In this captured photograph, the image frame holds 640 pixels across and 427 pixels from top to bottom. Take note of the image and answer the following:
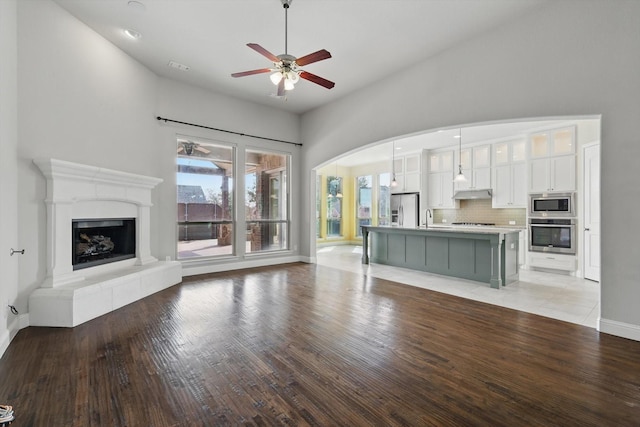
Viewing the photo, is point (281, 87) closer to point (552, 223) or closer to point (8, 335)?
point (8, 335)

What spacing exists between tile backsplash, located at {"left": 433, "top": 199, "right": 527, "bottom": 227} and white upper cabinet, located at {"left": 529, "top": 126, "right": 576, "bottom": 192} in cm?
100

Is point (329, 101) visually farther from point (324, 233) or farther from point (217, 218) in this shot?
point (324, 233)

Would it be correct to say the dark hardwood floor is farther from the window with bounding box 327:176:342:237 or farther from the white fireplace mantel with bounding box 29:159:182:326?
the window with bounding box 327:176:342:237

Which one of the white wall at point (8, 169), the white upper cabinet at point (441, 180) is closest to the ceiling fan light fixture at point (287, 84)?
the white wall at point (8, 169)

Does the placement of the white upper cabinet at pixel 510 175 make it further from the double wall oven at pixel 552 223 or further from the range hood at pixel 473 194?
the double wall oven at pixel 552 223

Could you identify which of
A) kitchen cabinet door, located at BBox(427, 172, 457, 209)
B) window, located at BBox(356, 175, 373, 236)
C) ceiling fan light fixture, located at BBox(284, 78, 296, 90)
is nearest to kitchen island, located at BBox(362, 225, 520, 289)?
kitchen cabinet door, located at BBox(427, 172, 457, 209)

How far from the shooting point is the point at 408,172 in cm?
934

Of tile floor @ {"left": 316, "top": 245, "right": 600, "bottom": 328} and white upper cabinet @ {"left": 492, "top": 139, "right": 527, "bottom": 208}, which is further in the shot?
white upper cabinet @ {"left": 492, "top": 139, "right": 527, "bottom": 208}

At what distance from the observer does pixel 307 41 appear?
4250 mm

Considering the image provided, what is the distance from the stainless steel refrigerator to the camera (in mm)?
9087

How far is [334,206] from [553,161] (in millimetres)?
7258

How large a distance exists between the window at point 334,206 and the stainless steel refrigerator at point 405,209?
265 cm

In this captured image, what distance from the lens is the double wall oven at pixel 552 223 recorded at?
607cm

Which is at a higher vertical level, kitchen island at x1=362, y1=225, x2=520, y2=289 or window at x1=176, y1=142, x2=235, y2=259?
window at x1=176, y1=142, x2=235, y2=259
